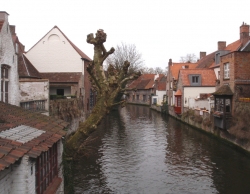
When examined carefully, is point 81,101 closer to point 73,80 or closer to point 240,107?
point 73,80

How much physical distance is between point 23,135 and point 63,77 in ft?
63.0

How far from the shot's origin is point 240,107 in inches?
715

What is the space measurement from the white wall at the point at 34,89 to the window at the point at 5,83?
2.88 metres

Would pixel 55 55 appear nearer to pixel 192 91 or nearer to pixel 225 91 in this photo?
pixel 225 91

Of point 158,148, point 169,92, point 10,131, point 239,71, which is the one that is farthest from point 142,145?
point 169,92

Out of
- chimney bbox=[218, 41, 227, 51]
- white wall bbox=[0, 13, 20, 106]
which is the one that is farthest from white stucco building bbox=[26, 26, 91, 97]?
chimney bbox=[218, 41, 227, 51]

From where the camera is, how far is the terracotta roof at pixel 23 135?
4613 millimetres

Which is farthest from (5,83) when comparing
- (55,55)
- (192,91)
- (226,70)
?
(192,91)

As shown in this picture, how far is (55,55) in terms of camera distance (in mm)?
25047

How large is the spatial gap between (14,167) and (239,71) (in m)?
18.1

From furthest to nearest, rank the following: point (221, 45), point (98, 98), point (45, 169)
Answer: point (221, 45), point (98, 98), point (45, 169)

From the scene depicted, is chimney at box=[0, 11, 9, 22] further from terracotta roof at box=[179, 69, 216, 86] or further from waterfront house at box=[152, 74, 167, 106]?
waterfront house at box=[152, 74, 167, 106]

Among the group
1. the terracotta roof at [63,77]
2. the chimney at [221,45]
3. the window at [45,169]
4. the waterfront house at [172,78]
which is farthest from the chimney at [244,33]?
the window at [45,169]

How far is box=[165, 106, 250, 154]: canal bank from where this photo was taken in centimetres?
1625
